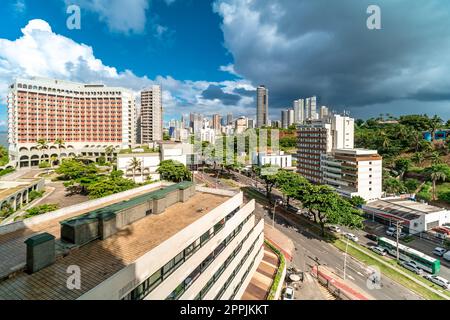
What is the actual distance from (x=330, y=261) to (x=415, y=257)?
13094 millimetres

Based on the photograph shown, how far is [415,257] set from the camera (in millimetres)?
38469

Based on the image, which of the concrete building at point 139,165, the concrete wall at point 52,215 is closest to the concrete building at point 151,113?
the concrete building at point 139,165

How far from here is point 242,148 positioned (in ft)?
424

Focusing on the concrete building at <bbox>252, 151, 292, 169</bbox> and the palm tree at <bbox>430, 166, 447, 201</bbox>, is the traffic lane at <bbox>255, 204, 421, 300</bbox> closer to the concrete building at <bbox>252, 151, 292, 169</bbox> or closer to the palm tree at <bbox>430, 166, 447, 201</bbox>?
the palm tree at <bbox>430, 166, 447, 201</bbox>

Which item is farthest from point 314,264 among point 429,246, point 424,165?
point 424,165

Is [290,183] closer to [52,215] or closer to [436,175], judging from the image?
[436,175]

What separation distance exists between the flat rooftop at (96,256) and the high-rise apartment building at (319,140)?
2502 inches

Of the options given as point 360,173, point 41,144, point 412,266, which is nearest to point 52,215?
point 412,266

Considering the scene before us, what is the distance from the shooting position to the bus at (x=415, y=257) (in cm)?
3650

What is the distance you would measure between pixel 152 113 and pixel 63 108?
1879 inches

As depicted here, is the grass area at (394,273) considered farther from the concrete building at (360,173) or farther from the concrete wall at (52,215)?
the concrete wall at (52,215)

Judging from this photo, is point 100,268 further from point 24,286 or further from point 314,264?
point 314,264

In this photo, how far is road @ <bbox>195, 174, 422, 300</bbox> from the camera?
3284 cm
